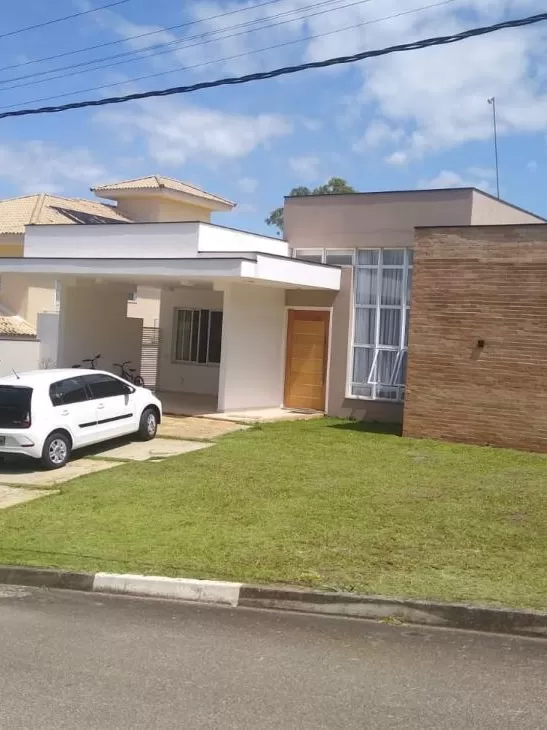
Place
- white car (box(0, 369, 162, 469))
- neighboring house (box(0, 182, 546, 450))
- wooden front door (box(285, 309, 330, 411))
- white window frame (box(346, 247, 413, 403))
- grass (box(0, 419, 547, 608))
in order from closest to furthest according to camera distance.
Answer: grass (box(0, 419, 547, 608)) → white car (box(0, 369, 162, 469)) → neighboring house (box(0, 182, 546, 450)) → white window frame (box(346, 247, 413, 403)) → wooden front door (box(285, 309, 330, 411))

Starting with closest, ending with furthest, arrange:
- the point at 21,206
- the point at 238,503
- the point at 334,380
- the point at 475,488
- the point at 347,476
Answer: the point at 238,503 < the point at 475,488 < the point at 347,476 < the point at 334,380 < the point at 21,206

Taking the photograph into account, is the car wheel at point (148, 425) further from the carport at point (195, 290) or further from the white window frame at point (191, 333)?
the white window frame at point (191, 333)

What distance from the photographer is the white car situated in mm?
12867

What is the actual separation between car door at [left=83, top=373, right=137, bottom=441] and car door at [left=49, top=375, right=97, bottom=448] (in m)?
0.15

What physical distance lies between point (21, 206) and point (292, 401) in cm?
1679

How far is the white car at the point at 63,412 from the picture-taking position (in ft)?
42.2

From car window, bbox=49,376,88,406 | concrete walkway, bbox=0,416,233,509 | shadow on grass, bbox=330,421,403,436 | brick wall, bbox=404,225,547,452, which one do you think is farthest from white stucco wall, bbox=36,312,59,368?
brick wall, bbox=404,225,547,452

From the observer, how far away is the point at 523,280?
14617 mm

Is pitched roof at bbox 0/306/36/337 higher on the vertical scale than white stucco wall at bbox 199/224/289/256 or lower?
lower

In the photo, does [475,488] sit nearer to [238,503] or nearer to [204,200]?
[238,503]

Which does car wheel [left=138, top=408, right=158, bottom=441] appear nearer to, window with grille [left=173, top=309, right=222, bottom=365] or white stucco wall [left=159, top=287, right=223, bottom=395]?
white stucco wall [left=159, top=287, right=223, bottom=395]

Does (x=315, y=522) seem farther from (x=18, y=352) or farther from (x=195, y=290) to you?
(x=18, y=352)

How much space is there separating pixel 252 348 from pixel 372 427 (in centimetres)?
363

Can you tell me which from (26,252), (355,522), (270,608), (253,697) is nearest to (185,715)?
(253,697)
